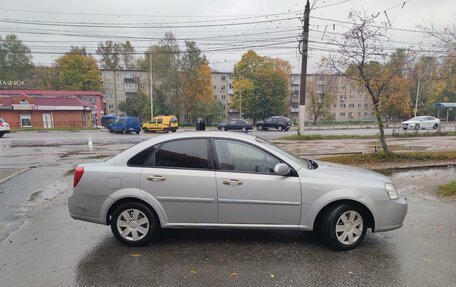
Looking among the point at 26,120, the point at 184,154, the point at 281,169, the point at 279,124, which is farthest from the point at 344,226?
the point at 26,120

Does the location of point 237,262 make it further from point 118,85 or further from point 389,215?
point 118,85

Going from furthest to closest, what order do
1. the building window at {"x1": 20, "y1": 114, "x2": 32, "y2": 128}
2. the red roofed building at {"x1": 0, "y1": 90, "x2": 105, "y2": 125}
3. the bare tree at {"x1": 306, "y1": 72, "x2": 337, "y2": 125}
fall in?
1. the bare tree at {"x1": 306, "y1": 72, "x2": 337, "y2": 125}
2. the red roofed building at {"x1": 0, "y1": 90, "x2": 105, "y2": 125}
3. the building window at {"x1": 20, "y1": 114, "x2": 32, "y2": 128}

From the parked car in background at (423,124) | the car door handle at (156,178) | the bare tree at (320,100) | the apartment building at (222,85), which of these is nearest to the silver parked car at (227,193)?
the car door handle at (156,178)

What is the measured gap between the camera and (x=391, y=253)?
3.89 metres

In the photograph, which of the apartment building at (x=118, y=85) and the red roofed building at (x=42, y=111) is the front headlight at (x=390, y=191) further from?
the apartment building at (x=118, y=85)

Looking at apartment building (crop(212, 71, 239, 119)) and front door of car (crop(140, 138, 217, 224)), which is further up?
apartment building (crop(212, 71, 239, 119))

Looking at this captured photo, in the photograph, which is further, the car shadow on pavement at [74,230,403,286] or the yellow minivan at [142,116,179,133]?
the yellow minivan at [142,116,179,133]

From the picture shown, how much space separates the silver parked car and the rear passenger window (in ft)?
0.05

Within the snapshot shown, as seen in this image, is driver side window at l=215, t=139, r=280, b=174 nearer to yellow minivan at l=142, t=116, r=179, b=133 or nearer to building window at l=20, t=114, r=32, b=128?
yellow minivan at l=142, t=116, r=179, b=133

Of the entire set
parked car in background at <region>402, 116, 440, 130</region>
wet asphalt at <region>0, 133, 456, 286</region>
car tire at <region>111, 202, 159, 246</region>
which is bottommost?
wet asphalt at <region>0, 133, 456, 286</region>

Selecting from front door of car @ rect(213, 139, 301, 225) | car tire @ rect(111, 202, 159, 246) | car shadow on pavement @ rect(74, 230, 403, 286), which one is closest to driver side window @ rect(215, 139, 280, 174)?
front door of car @ rect(213, 139, 301, 225)

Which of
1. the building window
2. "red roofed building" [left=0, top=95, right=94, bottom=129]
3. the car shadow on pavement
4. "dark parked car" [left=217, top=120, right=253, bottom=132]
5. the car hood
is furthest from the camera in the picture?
the building window

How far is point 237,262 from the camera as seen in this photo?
3664 millimetres

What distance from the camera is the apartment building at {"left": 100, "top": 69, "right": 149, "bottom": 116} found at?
7313 centimetres
